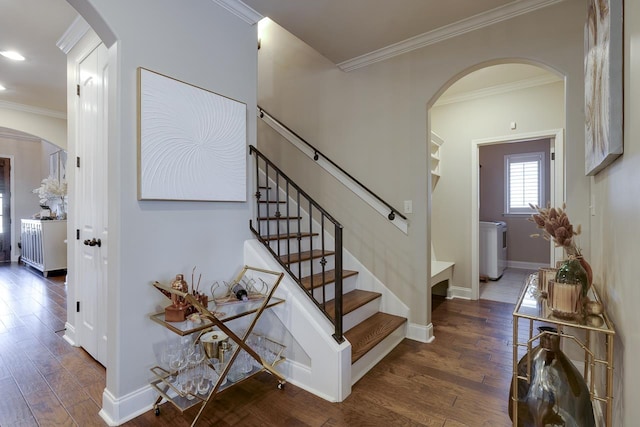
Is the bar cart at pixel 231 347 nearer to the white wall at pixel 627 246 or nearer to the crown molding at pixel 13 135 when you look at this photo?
the white wall at pixel 627 246

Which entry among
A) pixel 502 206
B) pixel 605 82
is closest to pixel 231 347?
pixel 605 82

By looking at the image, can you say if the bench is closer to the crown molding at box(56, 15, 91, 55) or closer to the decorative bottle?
the decorative bottle

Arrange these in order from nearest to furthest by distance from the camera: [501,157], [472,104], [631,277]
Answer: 1. [631,277]
2. [472,104]
3. [501,157]

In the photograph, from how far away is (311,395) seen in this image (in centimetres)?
197

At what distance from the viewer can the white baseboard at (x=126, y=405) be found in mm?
1681

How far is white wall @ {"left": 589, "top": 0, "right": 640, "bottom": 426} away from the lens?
955 millimetres

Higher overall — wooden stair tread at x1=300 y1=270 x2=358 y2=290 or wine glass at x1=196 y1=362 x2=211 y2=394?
wooden stair tread at x1=300 y1=270 x2=358 y2=290

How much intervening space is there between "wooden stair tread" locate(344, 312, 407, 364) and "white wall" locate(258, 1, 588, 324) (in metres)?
0.26

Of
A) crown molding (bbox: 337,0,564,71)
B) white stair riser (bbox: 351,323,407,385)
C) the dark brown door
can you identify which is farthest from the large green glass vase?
the dark brown door

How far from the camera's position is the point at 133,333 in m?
1.75

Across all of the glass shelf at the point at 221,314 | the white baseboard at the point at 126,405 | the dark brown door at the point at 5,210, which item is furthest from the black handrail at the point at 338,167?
the dark brown door at the point at 5,210

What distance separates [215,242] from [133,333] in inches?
27.8

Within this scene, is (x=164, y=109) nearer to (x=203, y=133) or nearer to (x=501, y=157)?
(x=203, y=133)

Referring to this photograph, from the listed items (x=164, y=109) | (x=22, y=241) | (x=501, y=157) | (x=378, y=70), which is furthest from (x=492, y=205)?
(x=22, y=241)
